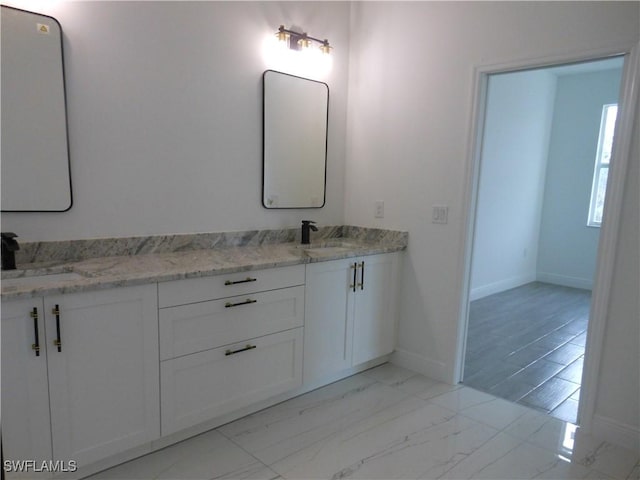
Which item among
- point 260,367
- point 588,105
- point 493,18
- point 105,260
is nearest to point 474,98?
point 493,18

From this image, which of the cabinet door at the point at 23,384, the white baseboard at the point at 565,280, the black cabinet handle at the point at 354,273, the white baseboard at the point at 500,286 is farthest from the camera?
the white baseboard at the point at 565,280

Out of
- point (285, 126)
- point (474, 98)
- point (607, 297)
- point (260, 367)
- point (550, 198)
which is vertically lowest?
point (260, 367)

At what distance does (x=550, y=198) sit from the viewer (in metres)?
5.73

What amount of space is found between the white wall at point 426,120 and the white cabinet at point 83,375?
5.77 ft

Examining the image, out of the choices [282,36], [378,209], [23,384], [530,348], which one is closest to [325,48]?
[282,36]

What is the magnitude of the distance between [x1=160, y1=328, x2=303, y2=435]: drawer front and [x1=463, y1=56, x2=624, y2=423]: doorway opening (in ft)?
6.72

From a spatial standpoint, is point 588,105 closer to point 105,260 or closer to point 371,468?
point 371,468

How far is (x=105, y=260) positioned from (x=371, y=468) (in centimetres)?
159

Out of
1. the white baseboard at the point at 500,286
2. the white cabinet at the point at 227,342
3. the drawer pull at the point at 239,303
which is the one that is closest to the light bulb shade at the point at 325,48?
the white cabinet at the point at 227,342

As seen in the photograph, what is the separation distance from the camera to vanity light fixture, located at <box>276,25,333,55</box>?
8.87 ft

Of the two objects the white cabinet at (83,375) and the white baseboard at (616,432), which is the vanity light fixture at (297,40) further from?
the white baseboard at (616,432)

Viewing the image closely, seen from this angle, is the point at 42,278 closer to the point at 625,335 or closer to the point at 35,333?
the point at 35,333

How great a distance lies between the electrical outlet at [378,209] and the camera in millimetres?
3104

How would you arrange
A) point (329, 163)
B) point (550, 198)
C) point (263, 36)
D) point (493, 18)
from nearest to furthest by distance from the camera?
point (493, 18) < point (263, 36) < point (329, 163) < point (550, 198)
